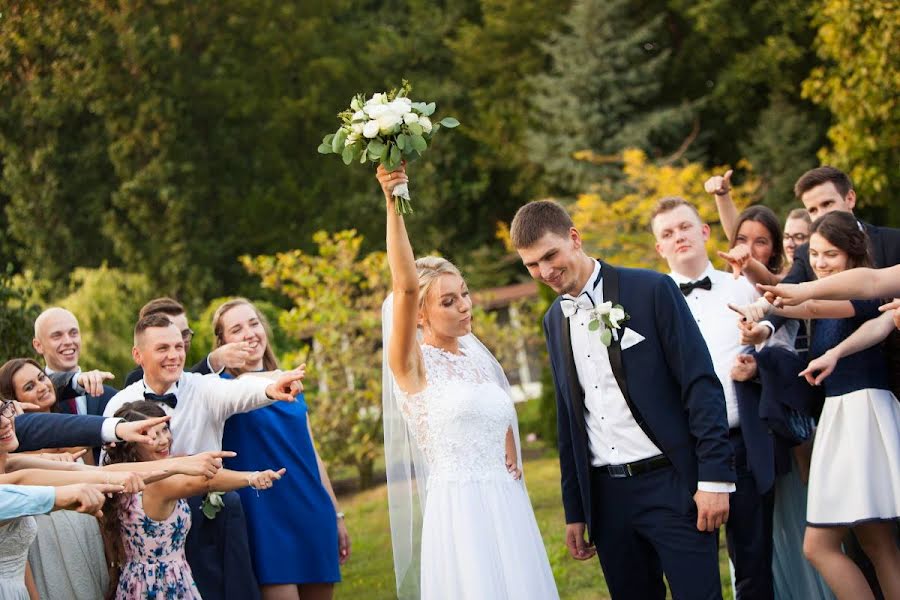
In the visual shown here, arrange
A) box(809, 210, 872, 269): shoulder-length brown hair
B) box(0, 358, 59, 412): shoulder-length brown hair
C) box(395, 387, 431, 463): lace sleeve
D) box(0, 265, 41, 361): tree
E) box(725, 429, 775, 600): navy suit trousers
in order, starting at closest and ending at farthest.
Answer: box(395, 387, 431, 463): lace sleeve < box(809, 210, 872, 269): shoulder-length brown hair < box(725, 429, 775, 600): navy suit trousers < box(0, 358, 59, 412): shoulder-length brown hair < box(0, 265, 41, 361): tree

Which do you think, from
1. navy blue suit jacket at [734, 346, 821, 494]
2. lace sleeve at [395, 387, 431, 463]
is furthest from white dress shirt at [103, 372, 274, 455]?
navy blue suit jacket at [734, 346, 821, 494]

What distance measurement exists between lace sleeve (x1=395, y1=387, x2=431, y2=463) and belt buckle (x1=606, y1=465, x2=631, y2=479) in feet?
2.56

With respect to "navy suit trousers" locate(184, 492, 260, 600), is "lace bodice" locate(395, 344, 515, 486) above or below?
above

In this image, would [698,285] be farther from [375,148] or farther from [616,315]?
[375,148]

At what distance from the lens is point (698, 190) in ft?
62.2

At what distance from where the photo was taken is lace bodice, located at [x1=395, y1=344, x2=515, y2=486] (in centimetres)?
468

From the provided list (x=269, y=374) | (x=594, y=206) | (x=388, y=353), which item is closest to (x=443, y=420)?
(x=388, y=353)

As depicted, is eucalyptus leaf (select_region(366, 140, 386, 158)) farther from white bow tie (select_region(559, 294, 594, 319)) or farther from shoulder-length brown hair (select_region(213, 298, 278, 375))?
shoulder-length brown hair (select_region(213, 298, 278, 375))

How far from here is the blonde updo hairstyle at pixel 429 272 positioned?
4809mm

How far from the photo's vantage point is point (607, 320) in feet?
14.7

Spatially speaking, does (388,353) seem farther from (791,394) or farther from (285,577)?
(791,394)

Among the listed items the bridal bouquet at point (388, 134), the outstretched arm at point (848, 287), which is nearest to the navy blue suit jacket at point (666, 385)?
the outstretched arm at point (848, 287)

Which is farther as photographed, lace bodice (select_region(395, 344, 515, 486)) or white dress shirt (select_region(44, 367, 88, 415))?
white dress shirt (select_region(44, 367, 88, 415))

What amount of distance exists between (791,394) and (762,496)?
0.50 meters
